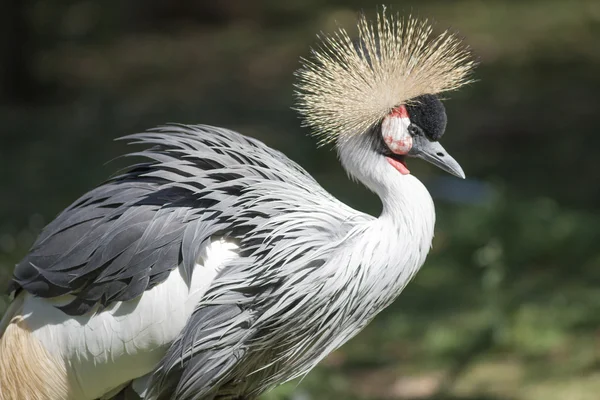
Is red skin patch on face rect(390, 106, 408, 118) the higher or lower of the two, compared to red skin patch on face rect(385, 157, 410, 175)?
higher

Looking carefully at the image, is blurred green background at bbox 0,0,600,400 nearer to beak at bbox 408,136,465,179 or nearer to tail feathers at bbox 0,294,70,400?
tail feathers at bbox 0,294,70,400

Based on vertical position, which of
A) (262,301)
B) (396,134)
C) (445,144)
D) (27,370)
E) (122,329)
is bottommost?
(27,370)

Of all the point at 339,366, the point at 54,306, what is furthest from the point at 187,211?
the point at 339,366

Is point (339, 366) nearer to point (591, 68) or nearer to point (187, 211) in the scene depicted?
point (187, 211)

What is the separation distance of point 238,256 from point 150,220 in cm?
22

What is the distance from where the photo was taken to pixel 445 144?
532 centimetres

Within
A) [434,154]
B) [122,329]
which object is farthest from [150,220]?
[434,154]

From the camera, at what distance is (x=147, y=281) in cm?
210

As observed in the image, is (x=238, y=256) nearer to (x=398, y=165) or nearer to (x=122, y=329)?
(x=122, y=329)

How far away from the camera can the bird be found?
2.09 meters

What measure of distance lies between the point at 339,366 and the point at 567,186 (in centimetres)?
186

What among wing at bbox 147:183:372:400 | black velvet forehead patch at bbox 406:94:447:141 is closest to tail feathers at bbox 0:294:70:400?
wing at bbox 147:183:372:400

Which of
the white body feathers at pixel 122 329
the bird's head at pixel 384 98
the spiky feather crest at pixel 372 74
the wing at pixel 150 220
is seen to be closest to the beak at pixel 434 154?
the bird's head at pixel 384 98

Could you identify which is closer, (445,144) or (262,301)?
(262,301)
